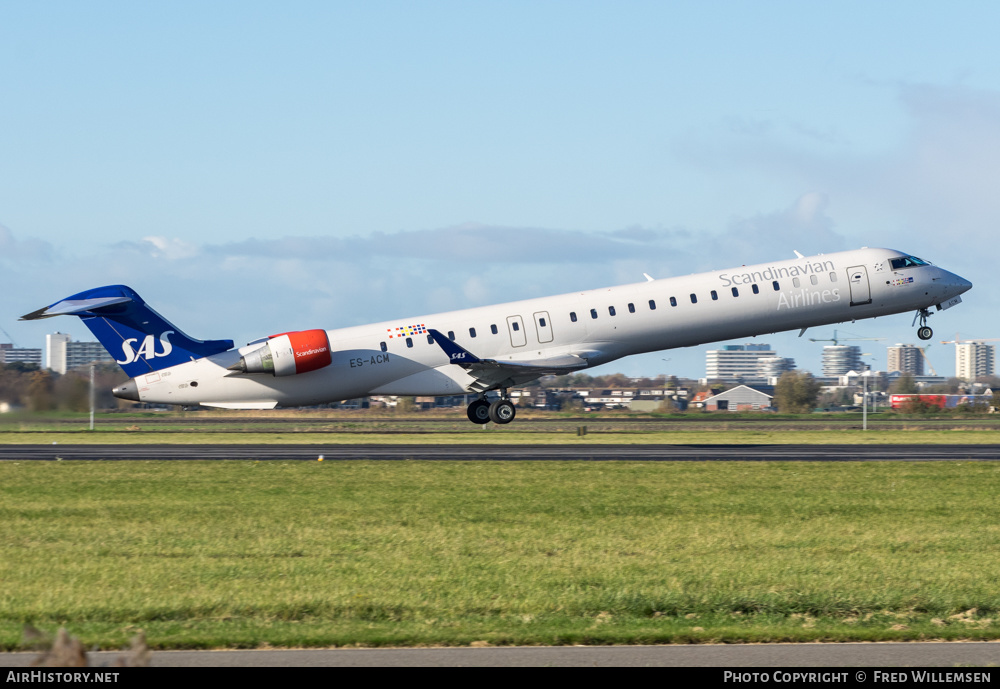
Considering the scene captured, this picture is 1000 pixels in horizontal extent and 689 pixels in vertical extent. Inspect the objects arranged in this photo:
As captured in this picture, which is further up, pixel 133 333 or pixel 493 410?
pixel 133 333

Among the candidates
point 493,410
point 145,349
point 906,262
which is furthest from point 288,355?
point 906,262

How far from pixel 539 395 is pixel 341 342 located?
4409 cm

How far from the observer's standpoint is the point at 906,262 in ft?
126

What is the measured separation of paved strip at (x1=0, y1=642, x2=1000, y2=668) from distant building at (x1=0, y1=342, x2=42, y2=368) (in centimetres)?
3381

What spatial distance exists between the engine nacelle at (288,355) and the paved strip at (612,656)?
27.9 meters

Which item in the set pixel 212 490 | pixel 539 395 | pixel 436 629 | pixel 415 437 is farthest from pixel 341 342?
pixel 539 395

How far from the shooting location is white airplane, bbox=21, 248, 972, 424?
37344mm

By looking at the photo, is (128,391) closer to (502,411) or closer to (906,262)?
(502,411)

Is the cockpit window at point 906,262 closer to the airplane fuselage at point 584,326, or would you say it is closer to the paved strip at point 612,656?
the airplane fuselage at point 584,326

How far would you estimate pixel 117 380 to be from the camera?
3859 cm

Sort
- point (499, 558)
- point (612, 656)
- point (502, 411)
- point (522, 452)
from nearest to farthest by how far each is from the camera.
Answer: point (612, 656) < point (499, 558) < point (522, 452) < point (502, 411)

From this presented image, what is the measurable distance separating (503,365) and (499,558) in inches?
912

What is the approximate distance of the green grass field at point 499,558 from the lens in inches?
426

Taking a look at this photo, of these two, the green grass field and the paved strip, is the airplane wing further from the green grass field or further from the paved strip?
the paved strip
